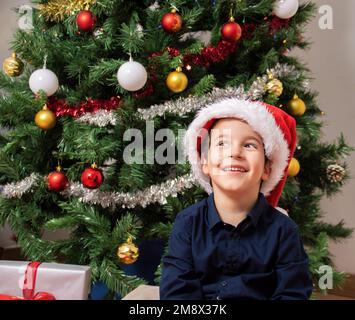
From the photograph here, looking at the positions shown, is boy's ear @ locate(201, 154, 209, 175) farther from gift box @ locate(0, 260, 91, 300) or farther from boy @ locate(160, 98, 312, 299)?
gift box @ locate(0, 260, 91, 300)

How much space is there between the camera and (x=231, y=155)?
651mm

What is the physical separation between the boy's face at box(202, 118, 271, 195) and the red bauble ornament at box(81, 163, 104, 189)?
0.35 m

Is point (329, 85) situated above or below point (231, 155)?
above

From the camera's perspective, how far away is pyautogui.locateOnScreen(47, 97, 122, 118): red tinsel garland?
1.03m

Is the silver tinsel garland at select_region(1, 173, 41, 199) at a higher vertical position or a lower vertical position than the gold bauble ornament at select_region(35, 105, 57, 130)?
lower

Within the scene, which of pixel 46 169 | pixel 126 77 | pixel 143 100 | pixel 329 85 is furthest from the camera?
pixel 329 85

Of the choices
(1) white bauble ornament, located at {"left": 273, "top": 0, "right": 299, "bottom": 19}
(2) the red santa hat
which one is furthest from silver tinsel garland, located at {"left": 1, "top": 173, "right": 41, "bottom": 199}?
(1) white bauble ornament, located at {"left": 273, "top": 0, "right": 299, "bottom": 19}

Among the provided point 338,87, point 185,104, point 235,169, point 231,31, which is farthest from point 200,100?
point 338,87

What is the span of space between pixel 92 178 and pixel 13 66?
373mm

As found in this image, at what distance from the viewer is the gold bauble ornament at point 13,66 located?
1.06 m

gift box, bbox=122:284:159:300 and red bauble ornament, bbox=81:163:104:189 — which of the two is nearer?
gift box, bbox=122:284:159:300

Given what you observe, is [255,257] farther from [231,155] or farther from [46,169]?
[46,169]
